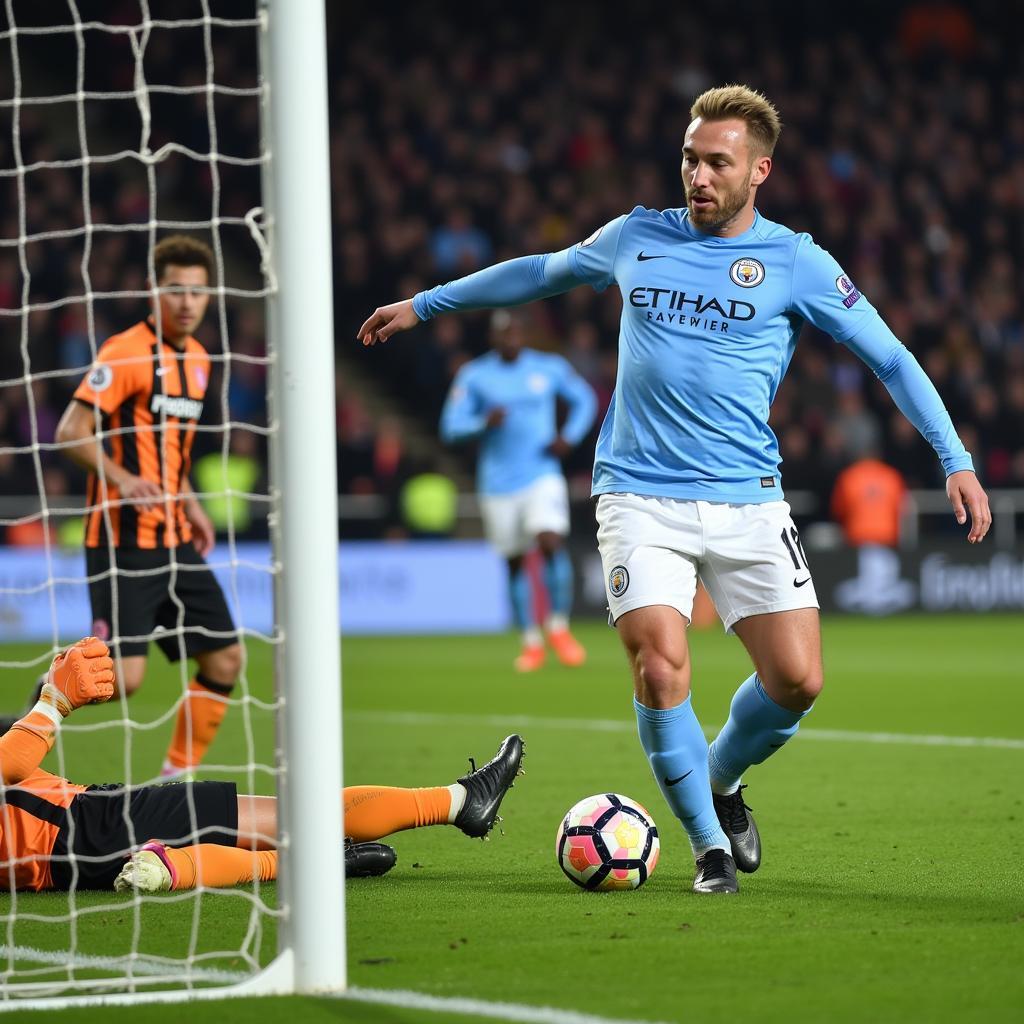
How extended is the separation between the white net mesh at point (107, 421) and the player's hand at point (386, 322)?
15.3 inches

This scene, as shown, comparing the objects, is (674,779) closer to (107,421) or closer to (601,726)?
(107,421)

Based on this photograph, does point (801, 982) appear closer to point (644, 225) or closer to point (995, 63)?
point (644, 225)

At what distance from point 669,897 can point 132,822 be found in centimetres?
141

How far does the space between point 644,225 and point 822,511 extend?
14.0 metres

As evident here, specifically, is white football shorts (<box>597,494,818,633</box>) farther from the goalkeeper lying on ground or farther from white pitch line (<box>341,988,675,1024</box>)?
white pitch line (<box>341,988,675,1024</box>)

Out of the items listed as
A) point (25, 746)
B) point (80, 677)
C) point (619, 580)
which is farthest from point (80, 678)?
point (619, 580)

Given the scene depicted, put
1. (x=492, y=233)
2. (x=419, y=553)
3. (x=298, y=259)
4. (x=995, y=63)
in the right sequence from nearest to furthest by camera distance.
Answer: (x=298, y=259) → (x=419, y=553) → (x=492, y=233) → (x=995, y=63)

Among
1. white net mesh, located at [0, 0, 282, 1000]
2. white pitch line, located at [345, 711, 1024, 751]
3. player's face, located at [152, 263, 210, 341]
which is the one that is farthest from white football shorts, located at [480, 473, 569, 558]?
player's face, located at [152, 263, 210, 341]

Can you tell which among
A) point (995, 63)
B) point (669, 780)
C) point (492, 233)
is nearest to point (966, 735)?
point (669, 780)

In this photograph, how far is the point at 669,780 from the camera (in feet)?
16.0

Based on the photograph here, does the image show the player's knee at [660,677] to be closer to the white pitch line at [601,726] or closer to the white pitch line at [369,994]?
the white pitch line at [369,994]

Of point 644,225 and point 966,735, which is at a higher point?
point 644,225

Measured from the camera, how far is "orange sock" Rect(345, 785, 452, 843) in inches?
201

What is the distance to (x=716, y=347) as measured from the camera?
4855 millimetres
